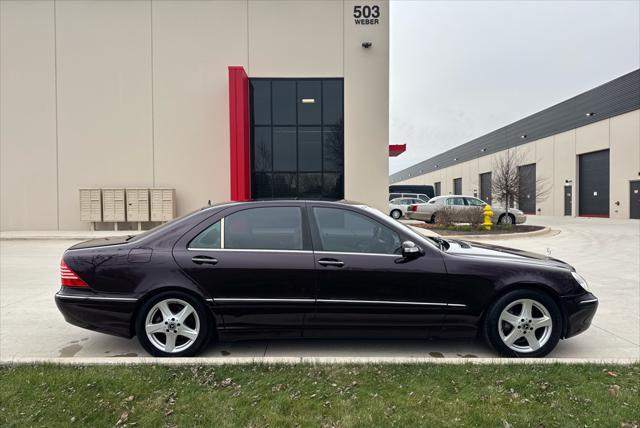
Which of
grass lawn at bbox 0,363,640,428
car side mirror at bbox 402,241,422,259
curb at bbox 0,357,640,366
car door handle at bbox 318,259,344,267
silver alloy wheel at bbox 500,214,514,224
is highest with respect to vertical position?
car side mirror at bbox 402,241,422,259

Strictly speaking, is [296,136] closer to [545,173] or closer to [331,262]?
[331,262]

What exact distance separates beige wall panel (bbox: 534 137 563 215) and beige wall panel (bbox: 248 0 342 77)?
89.4 ft

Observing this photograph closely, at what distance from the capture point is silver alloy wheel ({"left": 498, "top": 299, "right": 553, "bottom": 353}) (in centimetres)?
351

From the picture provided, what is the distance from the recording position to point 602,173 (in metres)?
29.5

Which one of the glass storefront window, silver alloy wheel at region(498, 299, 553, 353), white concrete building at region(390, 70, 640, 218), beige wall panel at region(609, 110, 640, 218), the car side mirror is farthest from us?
white concrete building at region(390, 70, 640, 218)

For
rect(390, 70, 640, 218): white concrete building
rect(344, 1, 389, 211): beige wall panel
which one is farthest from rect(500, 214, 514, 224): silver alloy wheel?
rect(344, 1, 389, 211): beige wall panel

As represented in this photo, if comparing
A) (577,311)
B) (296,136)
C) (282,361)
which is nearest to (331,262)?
(282,361)

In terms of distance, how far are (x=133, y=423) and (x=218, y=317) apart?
1.14 meters

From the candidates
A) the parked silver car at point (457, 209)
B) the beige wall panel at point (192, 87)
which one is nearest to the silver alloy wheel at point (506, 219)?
the parked silver car at point (457, 209)

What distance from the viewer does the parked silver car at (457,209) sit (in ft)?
60.6

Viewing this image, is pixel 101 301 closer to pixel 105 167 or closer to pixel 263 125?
pixel 263 125

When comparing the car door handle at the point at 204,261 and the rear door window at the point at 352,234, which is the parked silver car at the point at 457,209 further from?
the car door handle at the point at 204,261

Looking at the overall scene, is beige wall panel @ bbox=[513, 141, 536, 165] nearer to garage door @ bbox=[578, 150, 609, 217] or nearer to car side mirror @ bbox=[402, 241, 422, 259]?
garage door @ bbox=[578, 150, 609, 217]

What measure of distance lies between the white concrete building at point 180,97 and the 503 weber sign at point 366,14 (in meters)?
0.06
